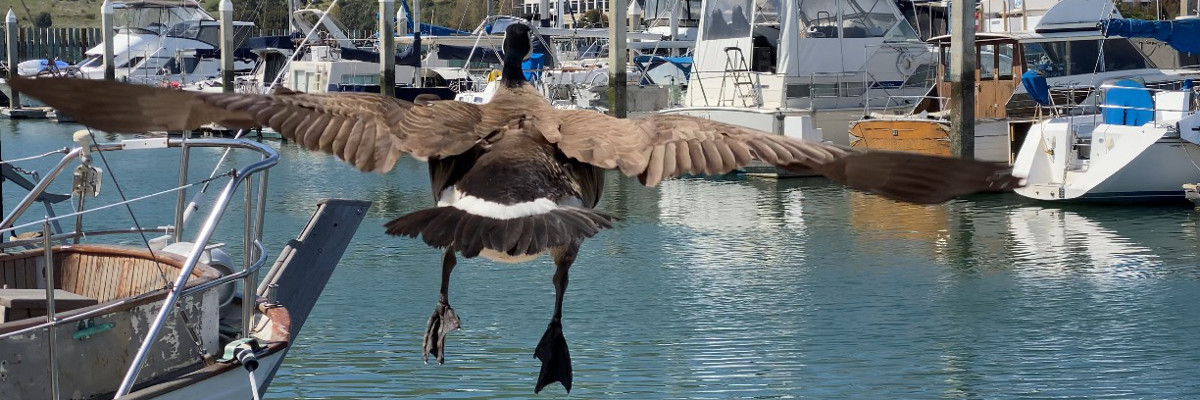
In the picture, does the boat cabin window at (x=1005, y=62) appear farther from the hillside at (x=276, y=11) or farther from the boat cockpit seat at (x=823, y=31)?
the hillside at (x=276, y=11)

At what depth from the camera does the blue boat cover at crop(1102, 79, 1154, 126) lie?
72.4 ft

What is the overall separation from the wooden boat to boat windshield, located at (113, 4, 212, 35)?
4986 cm

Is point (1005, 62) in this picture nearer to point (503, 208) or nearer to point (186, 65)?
point (503, 208)

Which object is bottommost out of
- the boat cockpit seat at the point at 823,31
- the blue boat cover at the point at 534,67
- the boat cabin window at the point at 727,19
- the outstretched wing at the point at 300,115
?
the outstretched wing at the point at 300,115

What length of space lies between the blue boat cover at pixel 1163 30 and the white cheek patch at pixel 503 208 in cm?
2232

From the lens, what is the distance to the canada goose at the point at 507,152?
463 cm

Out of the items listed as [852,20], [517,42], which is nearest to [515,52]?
[517,42]

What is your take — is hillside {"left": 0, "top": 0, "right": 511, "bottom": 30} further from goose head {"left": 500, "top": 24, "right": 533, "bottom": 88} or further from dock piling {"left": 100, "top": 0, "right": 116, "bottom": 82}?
goose head {"left": 500, "top": 24, "right": 533, "bottom": 88}

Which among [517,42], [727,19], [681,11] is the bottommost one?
[517,42]

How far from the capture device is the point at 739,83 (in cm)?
2952

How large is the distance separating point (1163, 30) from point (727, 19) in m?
9.12

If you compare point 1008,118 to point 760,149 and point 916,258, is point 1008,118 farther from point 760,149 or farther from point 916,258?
point 760,149

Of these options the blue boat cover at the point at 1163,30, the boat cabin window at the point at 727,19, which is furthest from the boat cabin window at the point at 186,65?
the blue boat cover at the point at 1163,30

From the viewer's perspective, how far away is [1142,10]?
1729 inches
